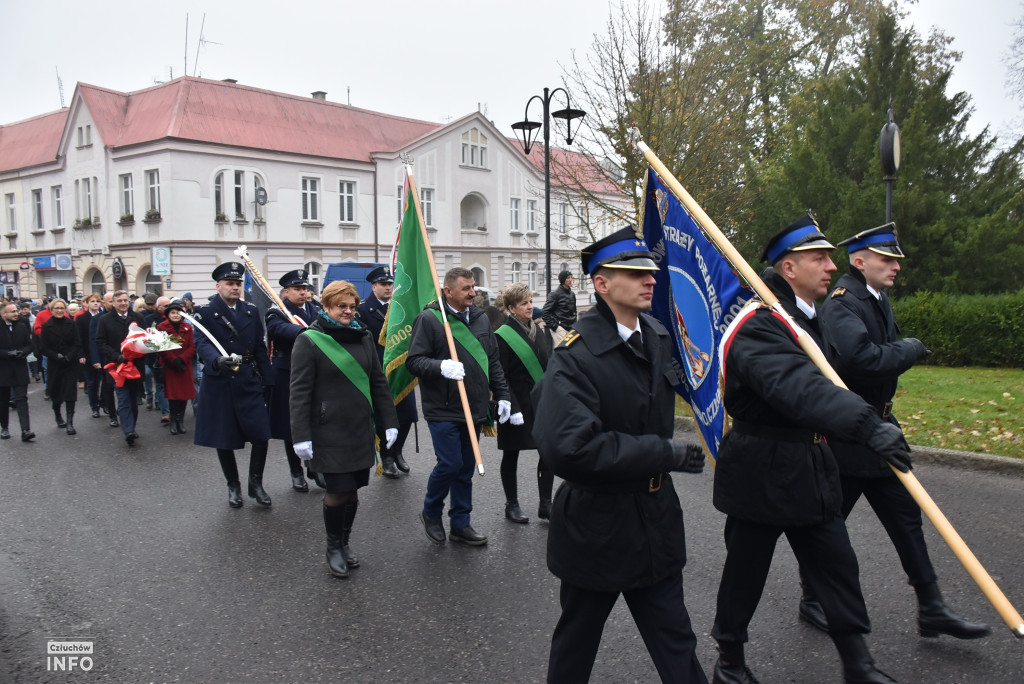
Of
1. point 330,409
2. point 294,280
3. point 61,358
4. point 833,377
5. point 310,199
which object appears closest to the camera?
point 833,377

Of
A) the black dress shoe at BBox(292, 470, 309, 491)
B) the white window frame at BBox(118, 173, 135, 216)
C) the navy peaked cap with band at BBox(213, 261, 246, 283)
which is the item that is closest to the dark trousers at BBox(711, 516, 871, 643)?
the black dress shoe at BBox(292, 470, 309, 491)

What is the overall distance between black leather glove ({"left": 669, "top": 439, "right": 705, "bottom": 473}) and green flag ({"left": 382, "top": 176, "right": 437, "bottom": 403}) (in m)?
4.03

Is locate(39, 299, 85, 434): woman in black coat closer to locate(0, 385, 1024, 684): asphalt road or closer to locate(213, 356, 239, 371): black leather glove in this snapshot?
locate(0, 385, 1024, 684): asphalt road

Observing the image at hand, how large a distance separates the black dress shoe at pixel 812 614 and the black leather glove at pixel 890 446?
1.71m

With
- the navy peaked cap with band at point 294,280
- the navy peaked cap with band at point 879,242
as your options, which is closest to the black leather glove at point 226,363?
the navy peaked cap with band at point 294,280

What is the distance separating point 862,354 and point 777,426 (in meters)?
0.86

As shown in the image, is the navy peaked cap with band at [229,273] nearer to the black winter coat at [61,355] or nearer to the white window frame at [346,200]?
the black winter coat at [61,355]

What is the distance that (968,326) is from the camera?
13.5 meters

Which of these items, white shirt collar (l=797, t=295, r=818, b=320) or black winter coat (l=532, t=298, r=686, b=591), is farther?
white shirt collar (l=797, t=295, r=818, b=320)

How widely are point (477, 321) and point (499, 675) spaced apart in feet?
9.46

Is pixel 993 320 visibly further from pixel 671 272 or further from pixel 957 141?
pixel 671 272

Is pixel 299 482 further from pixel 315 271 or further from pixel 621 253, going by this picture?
pixel 315 271

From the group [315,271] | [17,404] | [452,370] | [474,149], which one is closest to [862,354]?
[452,370]

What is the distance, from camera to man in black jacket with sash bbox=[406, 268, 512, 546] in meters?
5.76
